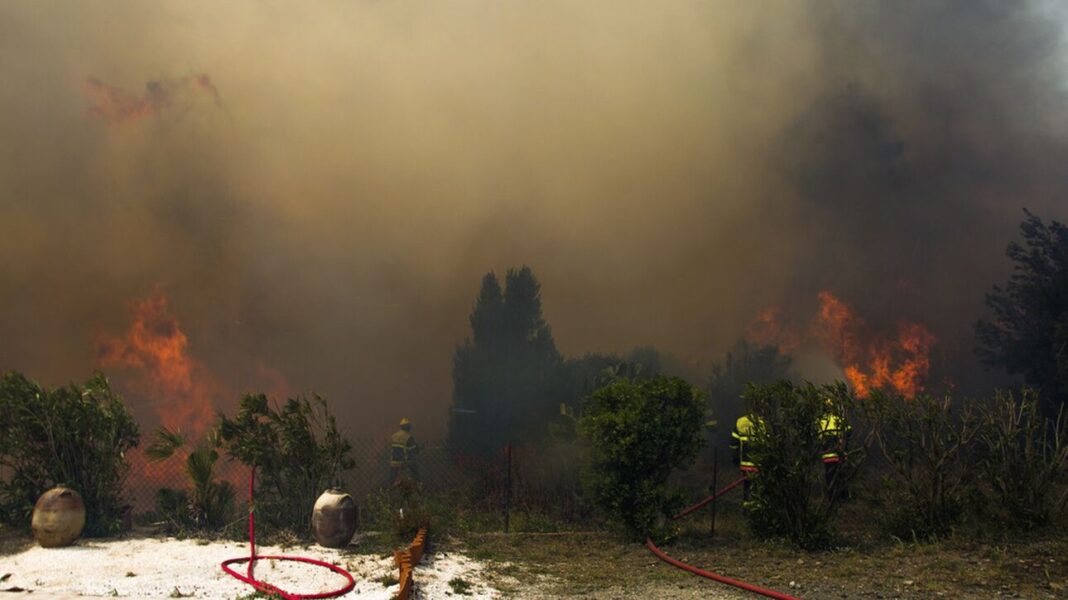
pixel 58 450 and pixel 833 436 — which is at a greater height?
pixel 833 436

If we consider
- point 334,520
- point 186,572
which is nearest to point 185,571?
point 186,572

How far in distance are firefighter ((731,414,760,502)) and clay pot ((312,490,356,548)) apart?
624 centimetres

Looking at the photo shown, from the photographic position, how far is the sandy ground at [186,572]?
9312mm

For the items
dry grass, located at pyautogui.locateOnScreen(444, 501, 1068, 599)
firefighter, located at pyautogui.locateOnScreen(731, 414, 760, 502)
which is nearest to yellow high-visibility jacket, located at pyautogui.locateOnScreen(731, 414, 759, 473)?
firefighter, located at pyautogui.locateOnScreen(731, 414, 760, 502)

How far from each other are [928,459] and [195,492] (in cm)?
1175

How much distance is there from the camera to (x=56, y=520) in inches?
455

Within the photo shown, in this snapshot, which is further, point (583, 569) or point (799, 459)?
point (799, 459)

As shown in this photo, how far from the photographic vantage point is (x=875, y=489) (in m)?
15.4

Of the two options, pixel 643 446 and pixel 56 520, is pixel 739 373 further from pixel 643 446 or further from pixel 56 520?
pixel 56 520

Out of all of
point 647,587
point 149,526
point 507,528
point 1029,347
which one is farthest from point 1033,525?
point 1029,347

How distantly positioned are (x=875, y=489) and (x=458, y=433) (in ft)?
67.6

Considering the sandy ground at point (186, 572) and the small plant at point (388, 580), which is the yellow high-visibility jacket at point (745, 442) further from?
the small plant at point (388, 580)

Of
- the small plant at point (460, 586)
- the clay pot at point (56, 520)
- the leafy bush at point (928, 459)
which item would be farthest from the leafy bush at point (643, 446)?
the clay pot at point (56, 520)

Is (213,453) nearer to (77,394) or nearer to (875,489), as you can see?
(77,394)
